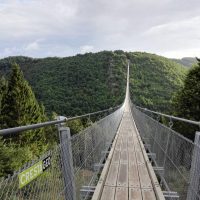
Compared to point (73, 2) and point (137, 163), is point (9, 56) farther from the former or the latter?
point (137, 163)

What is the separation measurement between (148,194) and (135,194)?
154 mm

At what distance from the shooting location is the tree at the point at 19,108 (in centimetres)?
2005

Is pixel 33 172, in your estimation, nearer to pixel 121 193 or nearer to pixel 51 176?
pixel 51 176

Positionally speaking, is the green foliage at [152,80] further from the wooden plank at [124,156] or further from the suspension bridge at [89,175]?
the suspension bridge at [89,175]

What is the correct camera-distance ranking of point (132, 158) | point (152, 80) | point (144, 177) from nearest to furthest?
point (144, 177) → point (132, 158) → point (152, 80)

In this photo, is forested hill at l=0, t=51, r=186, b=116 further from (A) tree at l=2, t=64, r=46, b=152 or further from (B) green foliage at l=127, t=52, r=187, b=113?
(A) tree at l=2, t=64, r=46, b=152

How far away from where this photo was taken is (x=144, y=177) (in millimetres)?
4180

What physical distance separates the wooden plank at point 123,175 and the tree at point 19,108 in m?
15.6

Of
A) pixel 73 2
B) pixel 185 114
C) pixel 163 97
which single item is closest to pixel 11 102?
pixel 73 2

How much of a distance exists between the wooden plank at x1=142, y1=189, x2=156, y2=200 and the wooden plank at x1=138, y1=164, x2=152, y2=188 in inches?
7.3

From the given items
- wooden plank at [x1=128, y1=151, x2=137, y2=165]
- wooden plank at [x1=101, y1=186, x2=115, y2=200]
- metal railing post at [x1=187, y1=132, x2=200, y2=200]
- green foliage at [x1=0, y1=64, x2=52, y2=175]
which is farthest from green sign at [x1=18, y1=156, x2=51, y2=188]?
green foliage at [x1=0, y1=64, x2=52, y2=175]

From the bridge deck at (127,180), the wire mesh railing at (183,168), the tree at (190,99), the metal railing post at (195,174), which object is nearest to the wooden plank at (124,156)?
the bridge deck at (127,180)

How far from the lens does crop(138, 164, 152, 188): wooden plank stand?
12.6 ft

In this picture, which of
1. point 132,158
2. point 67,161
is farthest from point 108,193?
point 132,158
